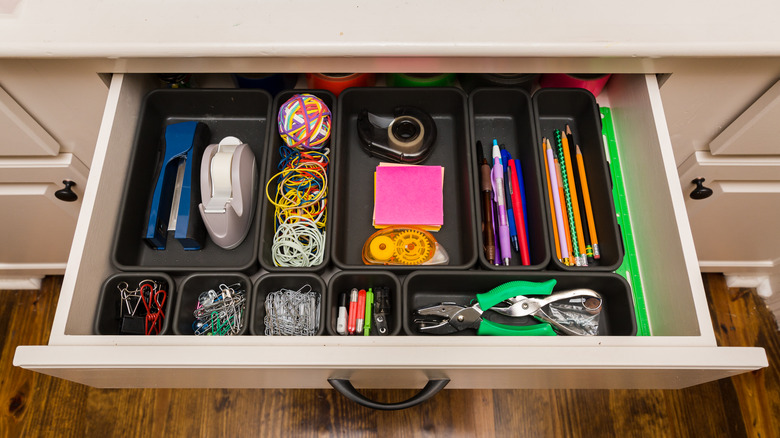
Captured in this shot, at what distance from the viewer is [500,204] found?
724mm

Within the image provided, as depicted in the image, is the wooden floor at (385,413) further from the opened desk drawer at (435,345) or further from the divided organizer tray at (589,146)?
the divided organizer tray at (589,146)

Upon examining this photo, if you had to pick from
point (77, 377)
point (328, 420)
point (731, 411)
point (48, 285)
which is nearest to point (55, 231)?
point (48, 285)

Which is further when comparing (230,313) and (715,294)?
(715,294)

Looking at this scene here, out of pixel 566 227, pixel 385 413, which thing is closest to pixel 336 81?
pixel 566 227

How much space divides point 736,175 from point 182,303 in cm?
92

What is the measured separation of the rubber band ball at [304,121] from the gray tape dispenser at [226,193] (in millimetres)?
68

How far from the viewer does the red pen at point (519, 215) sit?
704 mm

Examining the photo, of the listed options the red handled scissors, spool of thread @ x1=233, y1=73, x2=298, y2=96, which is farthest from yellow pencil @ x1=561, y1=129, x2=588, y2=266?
the red handled scissors

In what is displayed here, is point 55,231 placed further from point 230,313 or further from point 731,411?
point 731,411

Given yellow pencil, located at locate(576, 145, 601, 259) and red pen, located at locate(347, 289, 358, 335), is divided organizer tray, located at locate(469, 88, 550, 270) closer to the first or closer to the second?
yellow pencil, located at locate(576, 145, 601, 259)

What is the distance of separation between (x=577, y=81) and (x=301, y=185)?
1.53 ft

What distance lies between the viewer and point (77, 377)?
605 millimetres

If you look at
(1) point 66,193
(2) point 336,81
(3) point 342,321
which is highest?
(2) point 336,81

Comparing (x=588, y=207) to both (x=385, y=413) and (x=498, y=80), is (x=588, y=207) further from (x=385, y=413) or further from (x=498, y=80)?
(x=385, y=413)
